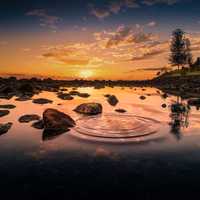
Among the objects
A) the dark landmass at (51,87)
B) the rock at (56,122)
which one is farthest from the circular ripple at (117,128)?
the dark landmass at (51,87)

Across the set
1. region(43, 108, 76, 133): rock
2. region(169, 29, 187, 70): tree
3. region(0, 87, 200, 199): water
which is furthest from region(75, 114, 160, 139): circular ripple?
region(169, 29, 187, 70): tree

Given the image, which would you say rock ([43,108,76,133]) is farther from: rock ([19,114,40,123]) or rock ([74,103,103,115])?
rock ([74,103,103,115])

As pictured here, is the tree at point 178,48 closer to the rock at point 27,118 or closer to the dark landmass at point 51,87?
the dark landmass at point 51,87

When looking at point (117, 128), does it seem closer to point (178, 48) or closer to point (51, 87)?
A: point (51, 87)

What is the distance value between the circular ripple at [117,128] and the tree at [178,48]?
259 feet

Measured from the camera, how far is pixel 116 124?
47.9 feet

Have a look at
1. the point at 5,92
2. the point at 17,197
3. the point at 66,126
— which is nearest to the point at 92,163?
the point at 17,197

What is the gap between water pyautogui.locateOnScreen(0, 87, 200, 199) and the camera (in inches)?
257

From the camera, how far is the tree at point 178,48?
3462 inches

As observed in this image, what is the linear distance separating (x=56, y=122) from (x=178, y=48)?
274ft

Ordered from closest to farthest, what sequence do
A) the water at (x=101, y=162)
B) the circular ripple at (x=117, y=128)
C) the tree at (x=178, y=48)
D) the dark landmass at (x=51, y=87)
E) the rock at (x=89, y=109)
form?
the water at (x=101, y=162), the circular ripple at (x=117, y=128), the rock at (x=89, y=109), the dark landmass at (x=51, y=87), the tree at (x=178, y=48)

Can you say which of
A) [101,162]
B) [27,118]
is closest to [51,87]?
[27,118]

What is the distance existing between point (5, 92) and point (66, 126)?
31.8 m

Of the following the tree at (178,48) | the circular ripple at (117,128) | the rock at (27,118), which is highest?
the tree at (178,48)
